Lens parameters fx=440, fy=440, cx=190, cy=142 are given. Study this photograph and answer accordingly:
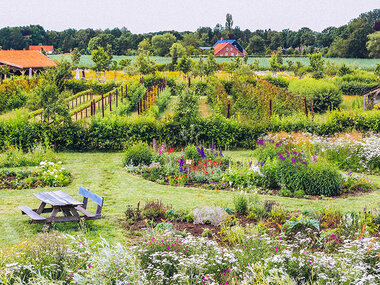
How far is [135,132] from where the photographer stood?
14484 mm

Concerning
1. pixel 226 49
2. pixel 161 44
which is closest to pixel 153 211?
pixel 161 44

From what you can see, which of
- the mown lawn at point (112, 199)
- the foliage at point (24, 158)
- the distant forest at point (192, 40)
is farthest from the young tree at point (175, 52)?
the foliage at point (24, 158)

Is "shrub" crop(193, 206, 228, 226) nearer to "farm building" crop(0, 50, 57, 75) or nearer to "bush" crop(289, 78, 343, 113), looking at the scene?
"bush" crop(289, 78, 343, 113)

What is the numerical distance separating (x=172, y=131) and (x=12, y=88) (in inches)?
649

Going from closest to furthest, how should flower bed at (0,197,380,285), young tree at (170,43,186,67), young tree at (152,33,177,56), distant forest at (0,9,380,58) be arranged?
flower bed at (0,197,380,285)
young tree at (170,43,186,67)
distant forest at (0,9,380,58)
young tree at (152,33,177,56)

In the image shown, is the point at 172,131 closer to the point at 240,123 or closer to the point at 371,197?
the point at 240,123

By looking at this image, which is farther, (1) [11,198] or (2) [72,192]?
(2) [72,192]

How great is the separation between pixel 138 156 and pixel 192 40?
8793cm

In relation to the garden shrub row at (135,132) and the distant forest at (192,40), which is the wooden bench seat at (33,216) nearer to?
the garden shrub row at (135,132)

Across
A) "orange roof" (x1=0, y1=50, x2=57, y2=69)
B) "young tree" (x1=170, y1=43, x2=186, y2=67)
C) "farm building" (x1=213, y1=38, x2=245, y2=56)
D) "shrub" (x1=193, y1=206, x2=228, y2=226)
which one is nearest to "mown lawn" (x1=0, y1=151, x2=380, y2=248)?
"shrub" (x1=193, y1=206, x2=228, y2=226)

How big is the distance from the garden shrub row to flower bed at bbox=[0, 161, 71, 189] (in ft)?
11.0

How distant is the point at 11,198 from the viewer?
9031 mm

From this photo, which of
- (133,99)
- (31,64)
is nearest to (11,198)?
(133,99)

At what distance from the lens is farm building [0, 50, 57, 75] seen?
4212 cm
